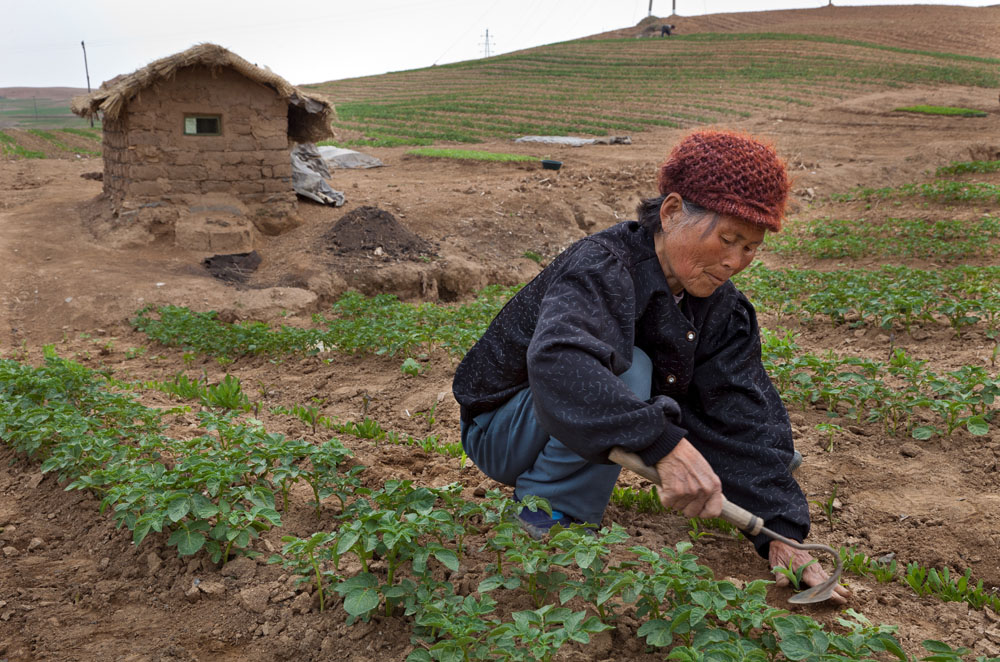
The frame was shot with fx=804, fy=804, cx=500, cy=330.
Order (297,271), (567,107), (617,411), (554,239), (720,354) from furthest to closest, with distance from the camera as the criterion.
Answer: (567,107) → (554,239) → (297,271) → (720,354) → (617,411)

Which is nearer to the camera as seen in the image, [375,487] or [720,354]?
[720,354]

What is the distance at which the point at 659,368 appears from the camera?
2553 millimetres

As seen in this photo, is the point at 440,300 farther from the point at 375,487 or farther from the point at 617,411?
the point at 617,411

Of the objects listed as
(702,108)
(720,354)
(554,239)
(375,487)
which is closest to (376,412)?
(375,487)

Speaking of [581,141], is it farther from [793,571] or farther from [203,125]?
[793,571]

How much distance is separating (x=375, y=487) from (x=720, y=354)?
1.50m

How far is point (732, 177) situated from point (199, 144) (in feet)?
25.2

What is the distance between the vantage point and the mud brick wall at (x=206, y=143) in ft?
27.8

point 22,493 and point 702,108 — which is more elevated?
point 702,108

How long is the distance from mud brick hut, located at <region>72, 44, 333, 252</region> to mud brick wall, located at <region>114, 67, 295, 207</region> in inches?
0.4

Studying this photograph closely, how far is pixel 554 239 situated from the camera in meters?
9.98

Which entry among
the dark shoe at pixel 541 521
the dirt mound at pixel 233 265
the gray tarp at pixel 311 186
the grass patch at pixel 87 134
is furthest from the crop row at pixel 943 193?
the grass patch at pixel 87 134

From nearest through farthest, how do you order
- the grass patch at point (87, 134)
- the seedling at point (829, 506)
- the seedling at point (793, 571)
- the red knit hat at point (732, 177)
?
the red knit hat at point (732, 177)
the seedling at point (793, 571)
the seedling at point (829, 506)
the grass patch at point (87, 134)

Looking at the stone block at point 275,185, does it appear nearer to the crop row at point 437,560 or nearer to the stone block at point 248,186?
the stone block at point 248,186
